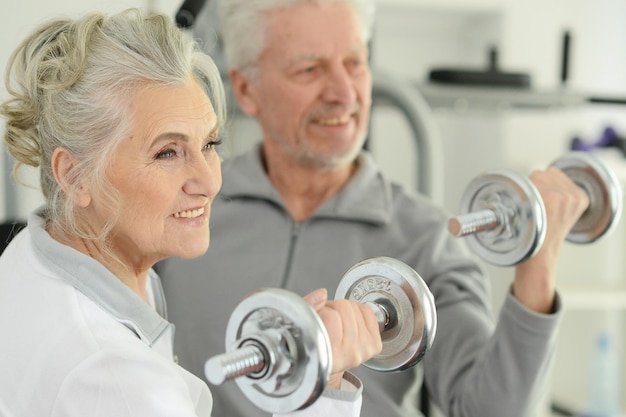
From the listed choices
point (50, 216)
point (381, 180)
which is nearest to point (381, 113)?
point (381, 180)

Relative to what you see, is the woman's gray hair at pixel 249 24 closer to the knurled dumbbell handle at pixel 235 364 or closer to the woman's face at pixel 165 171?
the woman's face at pixel 165 171

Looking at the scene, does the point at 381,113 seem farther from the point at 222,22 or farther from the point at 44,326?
the point at 44,326

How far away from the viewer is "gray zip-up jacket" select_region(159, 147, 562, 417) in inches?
29.0

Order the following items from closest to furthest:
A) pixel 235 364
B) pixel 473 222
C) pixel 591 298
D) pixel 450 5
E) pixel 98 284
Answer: pixel 235 364
pixel 98 284
pixel 473 222
pixel 591 298
pixel 450 5

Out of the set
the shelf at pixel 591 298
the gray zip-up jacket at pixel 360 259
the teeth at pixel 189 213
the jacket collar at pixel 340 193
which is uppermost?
the teeth at pixel 189 213

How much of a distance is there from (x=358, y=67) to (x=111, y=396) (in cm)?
55

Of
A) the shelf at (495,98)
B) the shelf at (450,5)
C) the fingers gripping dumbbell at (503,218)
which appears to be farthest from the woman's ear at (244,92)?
the shelf at (450,5)

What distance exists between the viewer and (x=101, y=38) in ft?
1.73

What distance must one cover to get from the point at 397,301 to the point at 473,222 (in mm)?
180

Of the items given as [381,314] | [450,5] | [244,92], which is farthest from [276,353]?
[450,5]

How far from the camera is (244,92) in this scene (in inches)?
38.3

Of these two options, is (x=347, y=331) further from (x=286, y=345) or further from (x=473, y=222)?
(x=473, y=222)

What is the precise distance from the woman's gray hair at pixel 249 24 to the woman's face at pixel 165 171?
40 cm

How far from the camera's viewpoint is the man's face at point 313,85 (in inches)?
35.7
